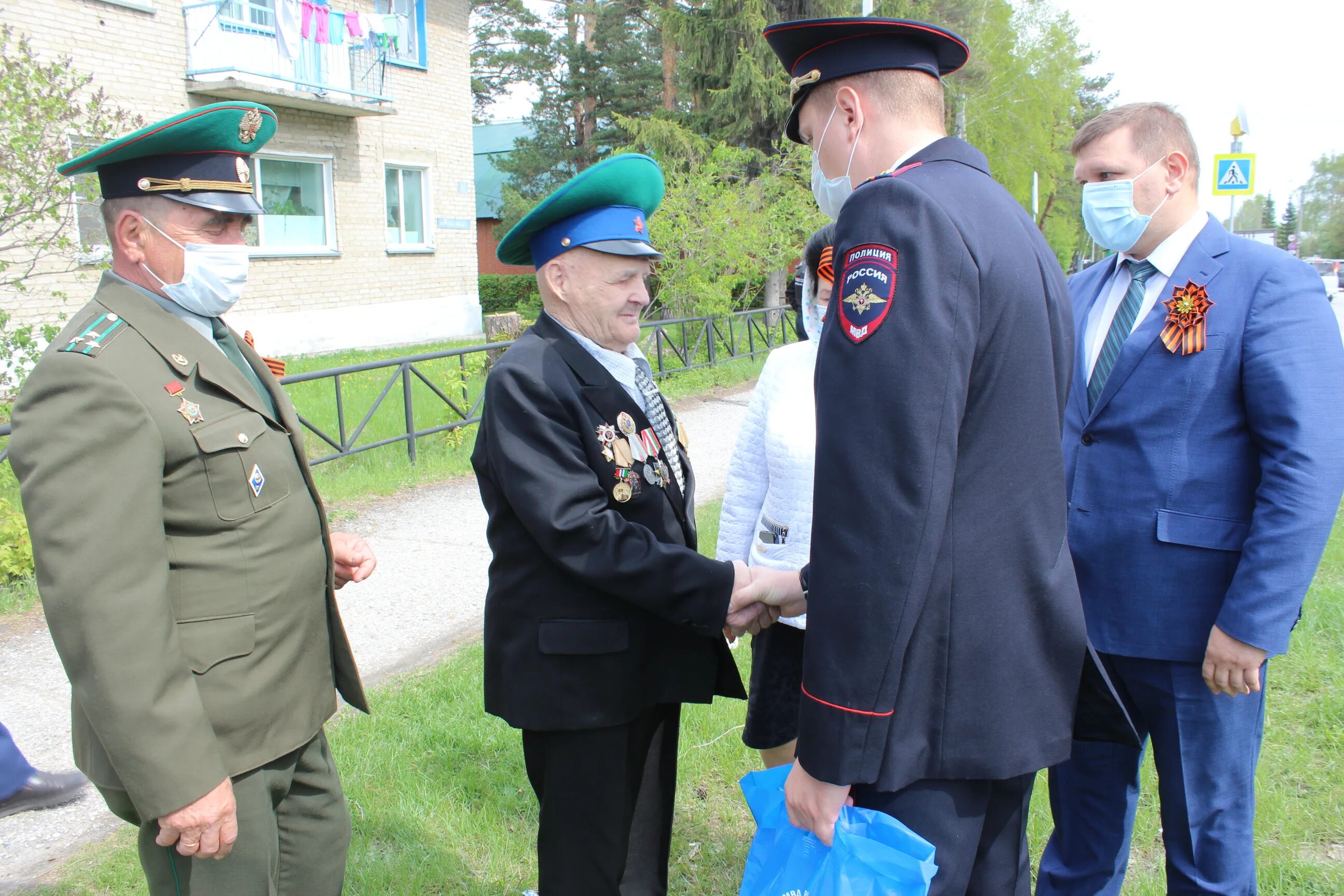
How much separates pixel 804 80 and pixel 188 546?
5.00ft

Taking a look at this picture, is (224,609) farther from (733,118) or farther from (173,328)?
(733,118)

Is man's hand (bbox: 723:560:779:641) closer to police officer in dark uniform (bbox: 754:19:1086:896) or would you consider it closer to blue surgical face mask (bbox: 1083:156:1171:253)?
police officer in dark uniform (bbox: 754:19:1086:896)

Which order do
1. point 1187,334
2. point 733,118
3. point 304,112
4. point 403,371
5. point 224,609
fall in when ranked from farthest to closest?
1. point 733,118
2. point 304,112
3. point 403,371
4. point 1187,334
5. point 224,609

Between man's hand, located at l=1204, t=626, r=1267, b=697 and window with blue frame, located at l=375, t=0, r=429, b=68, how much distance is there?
716 inches

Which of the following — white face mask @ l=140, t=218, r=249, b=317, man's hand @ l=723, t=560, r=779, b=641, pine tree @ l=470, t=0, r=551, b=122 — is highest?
pine tree @ l=470, t=0, r=551, b=122

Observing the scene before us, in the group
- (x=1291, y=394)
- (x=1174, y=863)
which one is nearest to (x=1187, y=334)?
(x=1291, y=394)

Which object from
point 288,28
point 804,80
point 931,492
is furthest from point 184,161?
point 288,28

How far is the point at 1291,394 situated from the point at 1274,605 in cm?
50

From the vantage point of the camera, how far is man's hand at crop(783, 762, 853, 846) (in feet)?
5.17

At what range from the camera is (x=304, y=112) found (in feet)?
52.7

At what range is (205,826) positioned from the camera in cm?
178

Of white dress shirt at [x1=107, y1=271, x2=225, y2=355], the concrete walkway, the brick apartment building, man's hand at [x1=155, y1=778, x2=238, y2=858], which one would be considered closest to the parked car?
the brick apartment building

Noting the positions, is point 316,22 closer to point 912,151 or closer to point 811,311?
point 811,311

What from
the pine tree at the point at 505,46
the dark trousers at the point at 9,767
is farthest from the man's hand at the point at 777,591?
the pine tree at the point at 505,46
